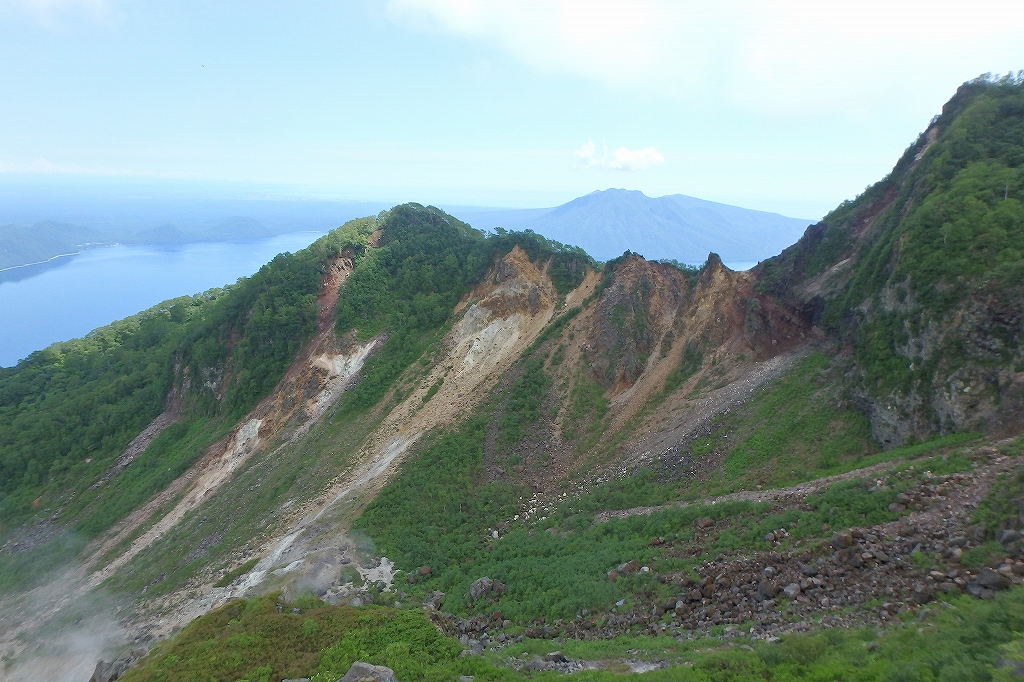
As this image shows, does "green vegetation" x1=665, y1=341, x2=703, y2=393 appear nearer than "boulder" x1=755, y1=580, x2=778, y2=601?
No

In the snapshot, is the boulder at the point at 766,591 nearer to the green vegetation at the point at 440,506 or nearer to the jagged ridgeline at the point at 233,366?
the green vegetation at the point at 440,506

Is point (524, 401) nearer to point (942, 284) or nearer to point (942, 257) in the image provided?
point (942, 284)

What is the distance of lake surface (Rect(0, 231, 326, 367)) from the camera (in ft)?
310

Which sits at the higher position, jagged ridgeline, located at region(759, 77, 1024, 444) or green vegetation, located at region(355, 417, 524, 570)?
jagged ridgeline, located at region(759, 77, 1024, 444)

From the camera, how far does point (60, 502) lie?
3033 cm

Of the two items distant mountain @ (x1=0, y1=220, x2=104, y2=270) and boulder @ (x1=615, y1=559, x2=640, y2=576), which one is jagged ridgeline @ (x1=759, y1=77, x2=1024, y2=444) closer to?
boulder @ (x1=615, y1=559, x2=640, y2=576)

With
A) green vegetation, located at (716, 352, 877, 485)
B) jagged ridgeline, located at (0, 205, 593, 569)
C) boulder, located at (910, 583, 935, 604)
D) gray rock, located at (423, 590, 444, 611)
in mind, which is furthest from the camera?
jagged ridgeline, located at (0, 205, 593, 569)

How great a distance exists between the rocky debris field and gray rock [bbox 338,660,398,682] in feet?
11.1

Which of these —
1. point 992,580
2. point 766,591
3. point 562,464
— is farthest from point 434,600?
point 992,580

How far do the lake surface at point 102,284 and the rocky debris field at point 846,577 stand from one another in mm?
96671

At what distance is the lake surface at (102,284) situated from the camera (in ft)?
310

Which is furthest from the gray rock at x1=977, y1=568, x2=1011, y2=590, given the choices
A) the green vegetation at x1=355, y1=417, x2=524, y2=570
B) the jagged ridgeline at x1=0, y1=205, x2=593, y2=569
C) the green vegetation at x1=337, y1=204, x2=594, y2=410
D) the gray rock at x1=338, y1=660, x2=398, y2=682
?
the jagged ridgeline at x1=0, y1=205, x2=593, y2=569

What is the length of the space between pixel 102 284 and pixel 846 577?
156 metres

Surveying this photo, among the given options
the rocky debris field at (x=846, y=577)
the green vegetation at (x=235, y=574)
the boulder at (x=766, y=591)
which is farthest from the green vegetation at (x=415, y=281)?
the boulder at (x=766, y=591)
